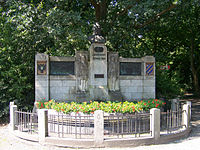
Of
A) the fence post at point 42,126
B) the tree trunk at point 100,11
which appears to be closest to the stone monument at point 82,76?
the tree trunk at point 100,11

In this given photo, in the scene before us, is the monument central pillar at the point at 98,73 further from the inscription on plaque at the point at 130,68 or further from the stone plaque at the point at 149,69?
the stone plaque at the point at 149,69

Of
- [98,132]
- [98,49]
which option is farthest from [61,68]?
[98,132]

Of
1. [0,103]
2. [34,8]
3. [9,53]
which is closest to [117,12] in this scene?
[34,8]

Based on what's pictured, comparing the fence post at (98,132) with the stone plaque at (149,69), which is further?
the stone plaque at (149,69)

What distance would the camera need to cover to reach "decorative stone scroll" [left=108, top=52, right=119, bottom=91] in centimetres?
1321

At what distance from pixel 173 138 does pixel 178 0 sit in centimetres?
788

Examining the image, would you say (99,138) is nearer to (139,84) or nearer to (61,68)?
(61,68)

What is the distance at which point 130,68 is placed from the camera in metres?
13.6

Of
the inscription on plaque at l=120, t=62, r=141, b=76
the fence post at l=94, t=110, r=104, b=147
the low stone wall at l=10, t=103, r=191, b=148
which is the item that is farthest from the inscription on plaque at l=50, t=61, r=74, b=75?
the fence post at l=94, t=110, r=104, b=147

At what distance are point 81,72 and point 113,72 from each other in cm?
191

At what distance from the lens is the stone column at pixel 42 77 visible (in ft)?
41.0

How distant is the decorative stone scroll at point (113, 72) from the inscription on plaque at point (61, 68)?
224 cm

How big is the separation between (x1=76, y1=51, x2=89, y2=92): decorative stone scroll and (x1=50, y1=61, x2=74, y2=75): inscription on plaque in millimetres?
406

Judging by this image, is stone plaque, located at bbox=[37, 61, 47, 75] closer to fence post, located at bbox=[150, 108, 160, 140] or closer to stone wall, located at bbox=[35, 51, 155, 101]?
stone wall, located at bbox=[35, 51, 155, 101]
